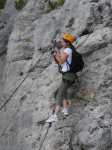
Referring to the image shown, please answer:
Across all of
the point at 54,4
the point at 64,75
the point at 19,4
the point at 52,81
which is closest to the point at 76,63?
the point at 64,75

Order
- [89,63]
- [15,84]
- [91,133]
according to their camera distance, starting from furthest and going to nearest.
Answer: [15,84], [89,63], [91,133]

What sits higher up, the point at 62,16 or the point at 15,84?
the point at 62,16

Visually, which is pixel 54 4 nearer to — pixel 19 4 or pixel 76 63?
pixel 19 4

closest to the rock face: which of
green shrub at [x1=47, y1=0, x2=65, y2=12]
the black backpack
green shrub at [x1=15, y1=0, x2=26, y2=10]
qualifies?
green shrub at [x1=47, y1=0, x2=65, y2=12]

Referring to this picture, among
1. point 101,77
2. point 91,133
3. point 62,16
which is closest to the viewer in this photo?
point 91,133

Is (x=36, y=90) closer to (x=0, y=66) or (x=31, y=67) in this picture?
(x=31, y=67)

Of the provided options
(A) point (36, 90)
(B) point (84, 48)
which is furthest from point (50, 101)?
(B) point (84, 48)

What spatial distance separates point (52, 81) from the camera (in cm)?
1247

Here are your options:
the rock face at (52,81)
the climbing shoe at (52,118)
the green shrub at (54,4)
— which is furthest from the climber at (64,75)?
the green shrub at (54,4)

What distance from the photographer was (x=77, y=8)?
47.1 feet

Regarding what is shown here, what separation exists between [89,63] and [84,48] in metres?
0.70

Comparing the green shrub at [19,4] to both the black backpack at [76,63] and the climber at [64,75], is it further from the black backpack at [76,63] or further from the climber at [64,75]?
the black backpack at [76,63]

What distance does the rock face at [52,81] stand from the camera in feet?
32.9

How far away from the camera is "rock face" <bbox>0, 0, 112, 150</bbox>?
1002cm
